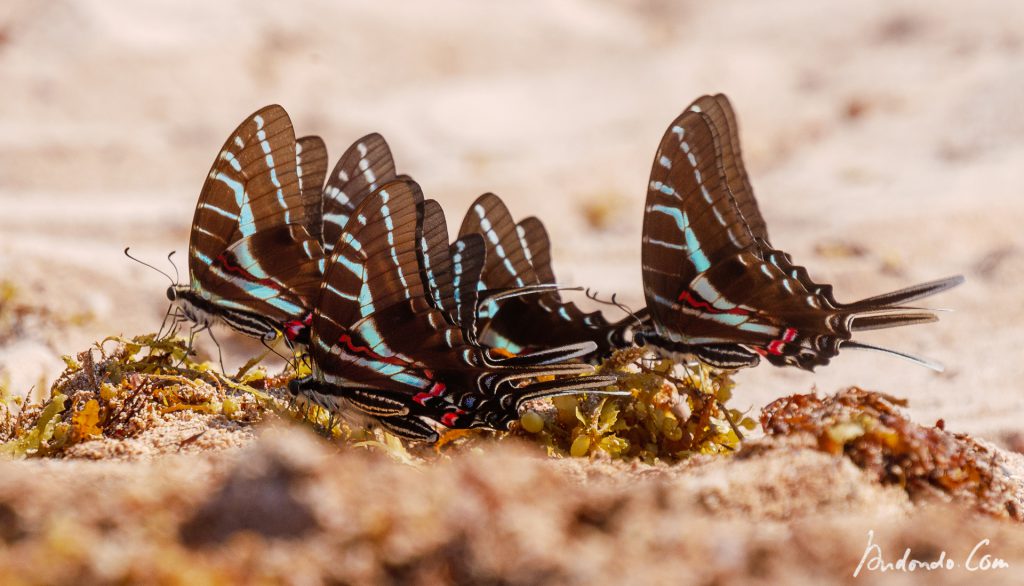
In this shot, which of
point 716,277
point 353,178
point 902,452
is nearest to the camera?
point 902,452

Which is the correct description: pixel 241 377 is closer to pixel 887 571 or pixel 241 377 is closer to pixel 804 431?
pixel 804 431

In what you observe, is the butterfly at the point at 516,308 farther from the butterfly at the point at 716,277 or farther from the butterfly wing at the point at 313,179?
the butterfly wing at the point at 313,179

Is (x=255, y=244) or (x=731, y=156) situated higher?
(x=731, y=156)

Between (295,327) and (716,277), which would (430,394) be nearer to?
(295,327)

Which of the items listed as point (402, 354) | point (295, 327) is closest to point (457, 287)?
point (402, 354)

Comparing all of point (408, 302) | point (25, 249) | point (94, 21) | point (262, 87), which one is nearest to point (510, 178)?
point (262, 87)

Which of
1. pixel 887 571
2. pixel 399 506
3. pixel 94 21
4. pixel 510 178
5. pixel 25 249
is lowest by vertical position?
pixel 887 571
